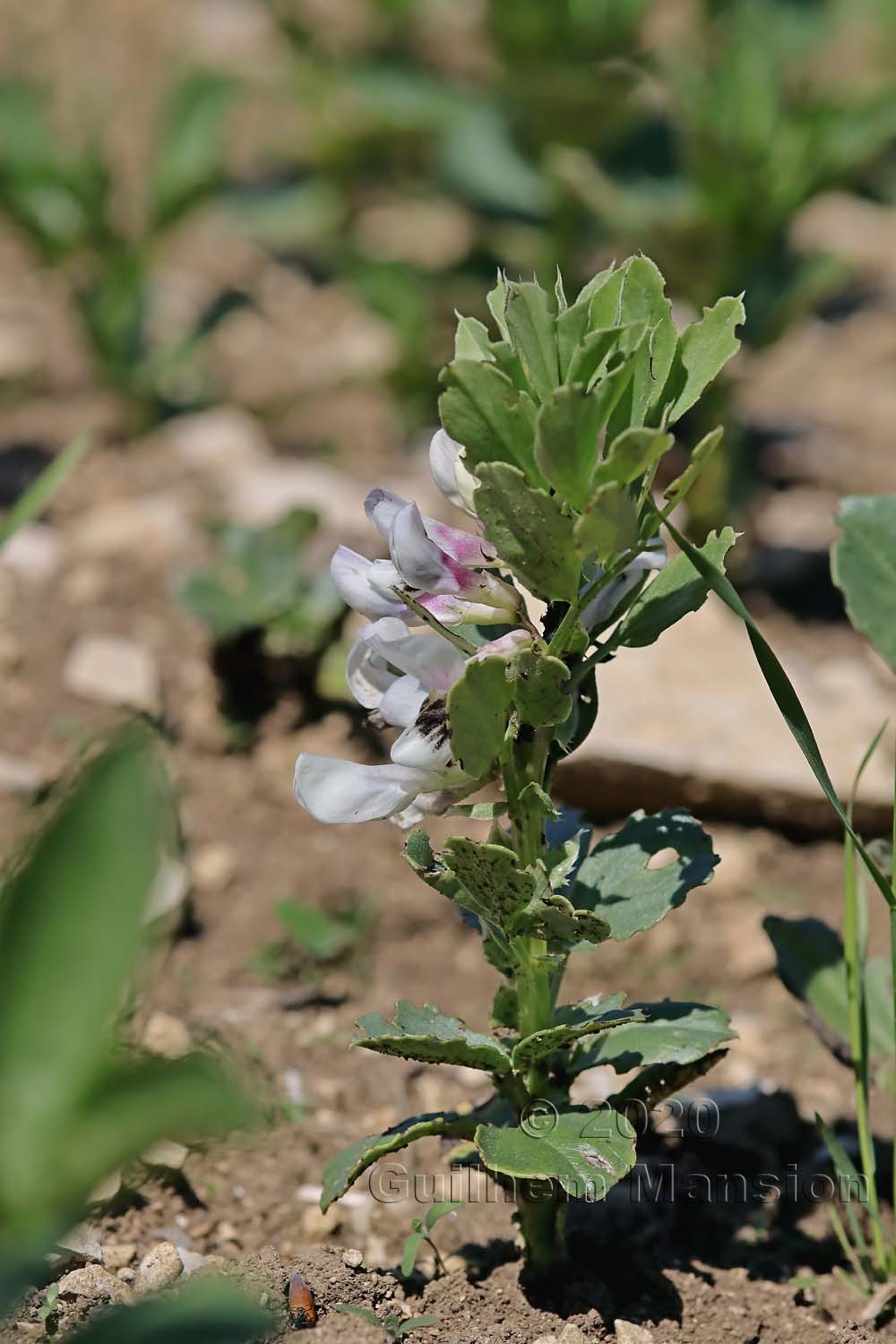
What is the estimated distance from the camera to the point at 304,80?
435cm

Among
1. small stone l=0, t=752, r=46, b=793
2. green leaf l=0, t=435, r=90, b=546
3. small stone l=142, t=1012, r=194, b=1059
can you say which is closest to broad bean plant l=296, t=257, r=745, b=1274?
small stone l=142, t=1012, r=194, b=1059

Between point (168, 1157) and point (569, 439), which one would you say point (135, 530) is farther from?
point (569, 439)

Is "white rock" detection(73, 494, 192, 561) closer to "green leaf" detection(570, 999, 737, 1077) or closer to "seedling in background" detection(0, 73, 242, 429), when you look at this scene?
"seedling in background" detection(0, 73, 242, 429)

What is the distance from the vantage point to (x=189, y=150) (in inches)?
141

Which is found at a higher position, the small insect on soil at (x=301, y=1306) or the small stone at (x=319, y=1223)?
the small insect on soil at (x=301, y=1306)

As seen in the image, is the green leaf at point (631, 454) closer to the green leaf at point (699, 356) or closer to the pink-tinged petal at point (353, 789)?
the green leaf at point (699, 356)

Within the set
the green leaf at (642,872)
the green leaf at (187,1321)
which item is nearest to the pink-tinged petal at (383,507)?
the green leaf at (642,872)

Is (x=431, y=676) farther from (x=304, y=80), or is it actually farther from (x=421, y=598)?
(x=304, y=80)

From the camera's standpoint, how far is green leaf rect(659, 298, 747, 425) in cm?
116

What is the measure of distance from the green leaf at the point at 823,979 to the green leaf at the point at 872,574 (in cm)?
30

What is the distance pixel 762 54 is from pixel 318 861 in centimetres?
182

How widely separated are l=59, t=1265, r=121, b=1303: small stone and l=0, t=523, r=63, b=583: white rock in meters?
1.77

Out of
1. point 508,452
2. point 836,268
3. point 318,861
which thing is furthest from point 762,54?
point 508,452

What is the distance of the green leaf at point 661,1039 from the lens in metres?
1.30
